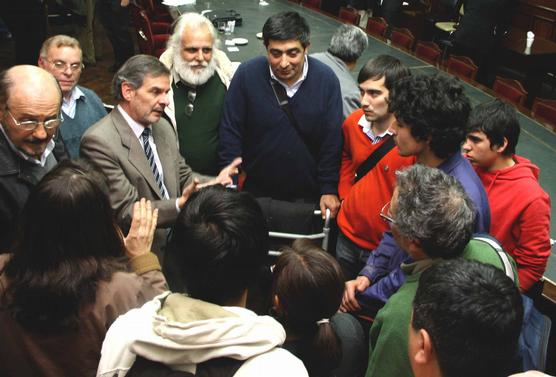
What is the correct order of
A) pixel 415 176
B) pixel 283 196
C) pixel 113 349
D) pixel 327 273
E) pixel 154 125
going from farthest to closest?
pixel 283 196 → pixel 154 125 → pixel 415 176 → pixel 327 273 → pixel 113 349

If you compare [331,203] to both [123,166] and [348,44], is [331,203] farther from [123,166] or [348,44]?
[348,44]

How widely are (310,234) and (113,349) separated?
1669 millimetres

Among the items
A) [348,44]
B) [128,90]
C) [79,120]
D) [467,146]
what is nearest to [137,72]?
[128,90]

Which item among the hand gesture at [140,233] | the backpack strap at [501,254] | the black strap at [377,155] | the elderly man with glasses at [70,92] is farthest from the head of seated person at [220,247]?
the elderly man with glasses at [70,92]

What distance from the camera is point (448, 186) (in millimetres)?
1697

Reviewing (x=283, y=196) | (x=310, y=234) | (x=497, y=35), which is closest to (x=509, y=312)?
(x=310, y=234)

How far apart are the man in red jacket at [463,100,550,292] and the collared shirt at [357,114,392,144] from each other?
43 centimetres

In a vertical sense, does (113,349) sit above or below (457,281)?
below

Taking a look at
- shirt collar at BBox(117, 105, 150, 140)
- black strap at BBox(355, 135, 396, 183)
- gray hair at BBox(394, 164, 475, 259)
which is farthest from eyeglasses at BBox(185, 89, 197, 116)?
gray hair at BBox(394, 164, 475, 259)

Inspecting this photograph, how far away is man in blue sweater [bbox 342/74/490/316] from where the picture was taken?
2004 millimetres

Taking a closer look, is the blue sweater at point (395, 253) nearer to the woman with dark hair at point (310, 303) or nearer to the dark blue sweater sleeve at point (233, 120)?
the woman with dark hair at point (310, 303)

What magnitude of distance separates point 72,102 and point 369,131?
1.60m

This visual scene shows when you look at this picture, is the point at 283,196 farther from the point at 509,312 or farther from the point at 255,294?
the point at 509,312

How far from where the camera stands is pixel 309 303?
5.17ft
